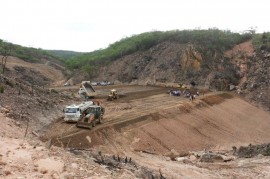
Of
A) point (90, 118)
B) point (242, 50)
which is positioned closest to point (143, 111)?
point (90, 118)

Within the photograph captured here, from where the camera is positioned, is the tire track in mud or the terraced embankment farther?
the tire track in mud

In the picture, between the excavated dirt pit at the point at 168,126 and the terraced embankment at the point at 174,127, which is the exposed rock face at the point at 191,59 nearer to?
the excavated dirt pit at the point at 168,126

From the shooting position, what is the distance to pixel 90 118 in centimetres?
2778

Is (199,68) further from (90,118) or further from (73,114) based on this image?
(90,118)

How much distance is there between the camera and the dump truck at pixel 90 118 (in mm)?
27328

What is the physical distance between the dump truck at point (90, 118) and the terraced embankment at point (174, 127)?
71 centimetres

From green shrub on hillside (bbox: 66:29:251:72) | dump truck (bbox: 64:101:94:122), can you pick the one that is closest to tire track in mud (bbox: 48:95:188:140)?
dump truck (bbox: 64:101:94:122)

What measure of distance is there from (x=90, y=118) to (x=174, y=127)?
8259mm

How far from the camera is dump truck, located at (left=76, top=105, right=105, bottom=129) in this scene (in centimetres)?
2733

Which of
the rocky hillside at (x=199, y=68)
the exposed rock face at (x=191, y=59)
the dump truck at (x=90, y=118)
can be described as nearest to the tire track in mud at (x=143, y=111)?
the dump truck at (x=90, y=118)

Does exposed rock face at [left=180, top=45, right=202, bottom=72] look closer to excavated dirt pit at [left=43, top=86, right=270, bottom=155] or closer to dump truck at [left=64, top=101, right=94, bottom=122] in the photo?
excavated dirt pit at [left=43, top=86, right=270, bottom=155]

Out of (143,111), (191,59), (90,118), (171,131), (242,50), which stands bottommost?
(171,131)

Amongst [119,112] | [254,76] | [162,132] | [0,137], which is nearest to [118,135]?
[162,132]

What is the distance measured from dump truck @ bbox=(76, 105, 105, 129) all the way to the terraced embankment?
0.71 meters
